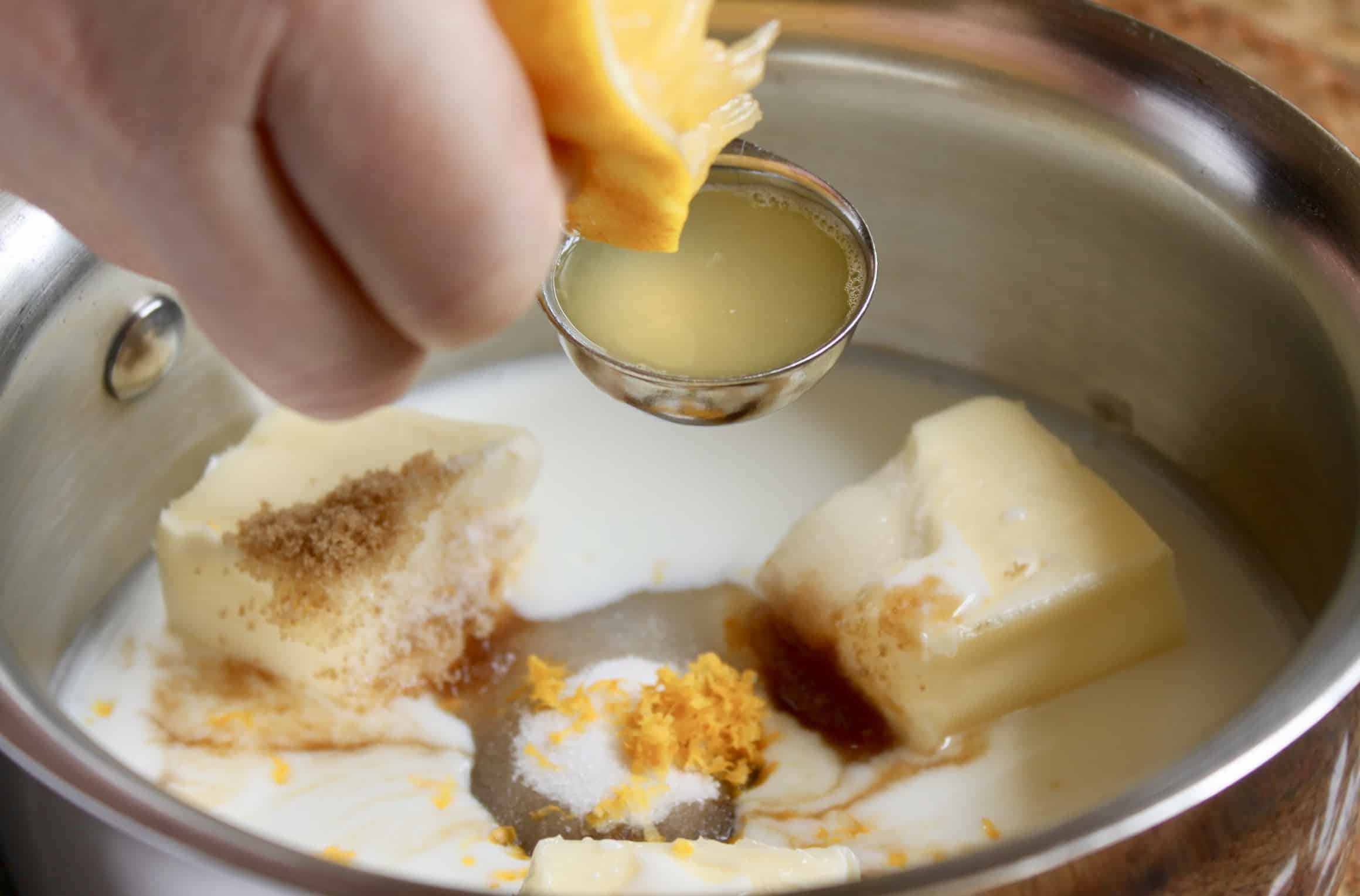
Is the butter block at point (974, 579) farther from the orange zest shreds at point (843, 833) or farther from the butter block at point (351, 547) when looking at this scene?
the butter block at point (351, 547)

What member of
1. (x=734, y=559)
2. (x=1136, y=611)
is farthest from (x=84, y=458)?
(x=1136, y=611)

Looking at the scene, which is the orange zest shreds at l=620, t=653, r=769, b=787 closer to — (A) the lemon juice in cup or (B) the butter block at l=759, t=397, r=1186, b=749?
(B) the butter block at l=759, t=397, r=1186, b=749

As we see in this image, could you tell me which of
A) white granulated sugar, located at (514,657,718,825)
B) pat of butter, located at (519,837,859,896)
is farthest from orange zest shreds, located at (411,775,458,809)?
pat of butter, located at (519,837,859,896)

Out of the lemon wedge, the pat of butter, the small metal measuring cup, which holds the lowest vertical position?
the pat of butter

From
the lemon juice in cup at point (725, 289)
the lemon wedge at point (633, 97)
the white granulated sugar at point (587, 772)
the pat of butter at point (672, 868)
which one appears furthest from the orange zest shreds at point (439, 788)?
the lemon wedge at point (633, 97)

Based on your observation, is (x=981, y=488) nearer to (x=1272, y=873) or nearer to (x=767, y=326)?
(x=767, y=326)

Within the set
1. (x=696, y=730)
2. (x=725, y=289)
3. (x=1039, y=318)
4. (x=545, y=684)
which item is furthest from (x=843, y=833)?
(x=1039, y=318)
